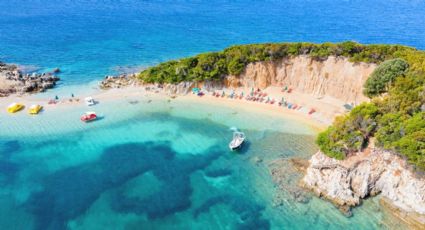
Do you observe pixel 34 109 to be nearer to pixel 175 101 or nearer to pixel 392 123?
pixel 175 101

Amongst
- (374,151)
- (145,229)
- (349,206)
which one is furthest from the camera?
(374,151)

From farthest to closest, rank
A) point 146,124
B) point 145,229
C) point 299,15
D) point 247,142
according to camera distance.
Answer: point 299,15
point 146,124
point 247,142
point 145,229

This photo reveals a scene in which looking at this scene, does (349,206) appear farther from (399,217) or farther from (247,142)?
(247,142)

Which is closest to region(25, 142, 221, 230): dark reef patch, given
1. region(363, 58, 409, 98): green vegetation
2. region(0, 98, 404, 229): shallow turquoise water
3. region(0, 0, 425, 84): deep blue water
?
region(0, 98, 404, 229): shallow turquoise water

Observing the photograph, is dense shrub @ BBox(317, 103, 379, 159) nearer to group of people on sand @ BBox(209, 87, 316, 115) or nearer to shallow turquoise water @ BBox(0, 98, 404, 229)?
shallow turquoise water @ BBox(0, 98, 404, 229)

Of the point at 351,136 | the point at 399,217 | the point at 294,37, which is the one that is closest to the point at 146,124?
the point at 351,136

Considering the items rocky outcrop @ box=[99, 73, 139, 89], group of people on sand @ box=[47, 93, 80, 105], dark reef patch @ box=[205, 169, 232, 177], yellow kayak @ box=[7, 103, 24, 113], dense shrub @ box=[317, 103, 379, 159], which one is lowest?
dark reef patch @ box=[205, 169, 232, 177]
